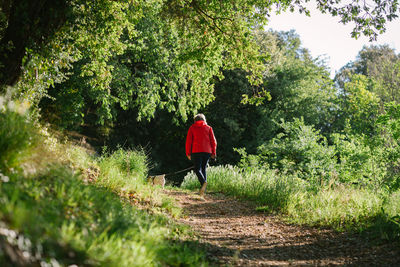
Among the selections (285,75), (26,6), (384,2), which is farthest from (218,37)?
(285,75)

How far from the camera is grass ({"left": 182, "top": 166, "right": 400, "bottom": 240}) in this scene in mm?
4957

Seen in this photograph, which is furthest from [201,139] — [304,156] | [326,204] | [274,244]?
[304,156]

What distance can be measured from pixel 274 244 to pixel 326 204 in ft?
7.29

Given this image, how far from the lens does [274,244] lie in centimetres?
469

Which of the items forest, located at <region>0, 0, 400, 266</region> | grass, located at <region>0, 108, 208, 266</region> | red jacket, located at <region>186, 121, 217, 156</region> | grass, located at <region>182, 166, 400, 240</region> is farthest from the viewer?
red jacket, located at <region>186, 121, 217, 156</region>

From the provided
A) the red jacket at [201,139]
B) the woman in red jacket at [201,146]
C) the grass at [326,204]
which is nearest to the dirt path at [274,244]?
the grass at [326,204]

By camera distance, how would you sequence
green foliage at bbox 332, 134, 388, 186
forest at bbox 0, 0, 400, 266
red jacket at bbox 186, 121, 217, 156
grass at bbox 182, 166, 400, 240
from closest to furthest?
forest at bbox 0, 0, 400, 266 → grass at bbox 182, 166, 400, 240 → red jacket at bbox 186, 121, 217, 156 → green foliage at bbox 332, 134, 388, 186

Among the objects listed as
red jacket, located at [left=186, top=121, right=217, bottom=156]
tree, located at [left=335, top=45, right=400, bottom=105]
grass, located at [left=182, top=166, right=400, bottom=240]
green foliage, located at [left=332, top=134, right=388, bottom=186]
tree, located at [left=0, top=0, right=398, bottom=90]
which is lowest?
grass, located at [left=182, top=166, right=400, bottom=240]

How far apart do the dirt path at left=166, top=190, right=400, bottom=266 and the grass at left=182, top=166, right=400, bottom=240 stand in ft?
1.10

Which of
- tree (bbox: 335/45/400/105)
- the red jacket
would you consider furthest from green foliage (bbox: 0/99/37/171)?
tree (bbox: 335/45/400/105)

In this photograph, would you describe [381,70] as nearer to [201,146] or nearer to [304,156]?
[304,156]

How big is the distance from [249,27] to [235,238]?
4.85 metres

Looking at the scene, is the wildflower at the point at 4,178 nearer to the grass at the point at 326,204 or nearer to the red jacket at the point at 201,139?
the grass at the point at 326,204

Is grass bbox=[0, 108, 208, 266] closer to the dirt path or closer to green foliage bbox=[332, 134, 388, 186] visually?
the dirt path
